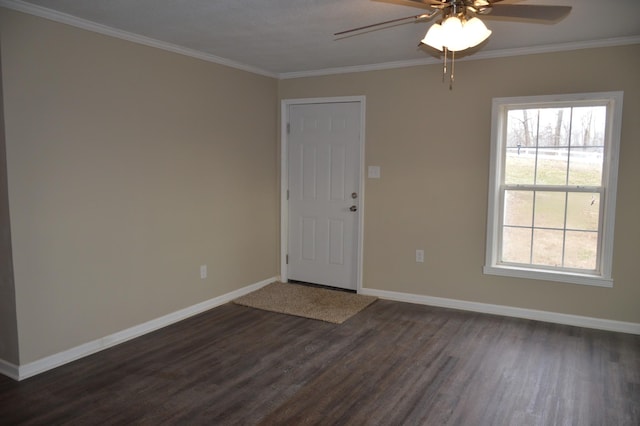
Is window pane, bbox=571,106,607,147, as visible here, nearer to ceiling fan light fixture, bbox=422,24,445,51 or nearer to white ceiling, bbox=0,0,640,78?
white ceiling, bbox=0,0,640,78

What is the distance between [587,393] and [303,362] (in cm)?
180

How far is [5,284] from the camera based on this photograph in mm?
2971

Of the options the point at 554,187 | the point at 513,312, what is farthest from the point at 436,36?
the point at 513,312

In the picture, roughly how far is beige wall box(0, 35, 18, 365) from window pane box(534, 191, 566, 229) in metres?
4.00

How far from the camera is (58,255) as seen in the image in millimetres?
3123

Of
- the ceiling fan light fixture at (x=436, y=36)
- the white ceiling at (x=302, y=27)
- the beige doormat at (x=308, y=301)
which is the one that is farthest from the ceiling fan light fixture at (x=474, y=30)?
the beige doormat at (x=308, y=301)

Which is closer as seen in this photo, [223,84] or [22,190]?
[22,190]

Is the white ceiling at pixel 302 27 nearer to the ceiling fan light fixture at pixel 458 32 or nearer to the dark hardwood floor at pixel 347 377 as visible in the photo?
the ceiling fan light fixture at pixel 458 32

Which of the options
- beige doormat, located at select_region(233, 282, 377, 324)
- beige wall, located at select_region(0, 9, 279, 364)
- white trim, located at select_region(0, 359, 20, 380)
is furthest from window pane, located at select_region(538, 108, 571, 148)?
white trim, located at select_region(0, 359, 20, 380)

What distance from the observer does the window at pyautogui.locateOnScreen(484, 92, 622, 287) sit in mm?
3818

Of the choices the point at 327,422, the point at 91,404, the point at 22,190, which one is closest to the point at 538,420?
the point at 327,422

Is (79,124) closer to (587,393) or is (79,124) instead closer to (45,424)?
(45,424)

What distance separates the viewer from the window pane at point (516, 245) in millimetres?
4180

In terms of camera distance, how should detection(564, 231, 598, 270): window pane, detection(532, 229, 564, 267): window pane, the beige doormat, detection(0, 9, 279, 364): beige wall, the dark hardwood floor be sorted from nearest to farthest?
1. the dark hardwood floor
2. detection(0, 9, 279, 364): beige wall
3. detection(564, 231, 598, 270): window pane
4. detection(532, 229, 564, 267): window pane
5. the beige doormat
